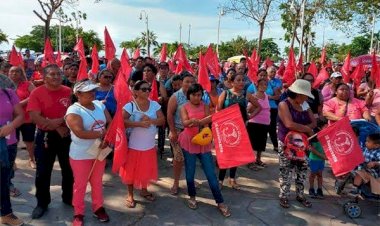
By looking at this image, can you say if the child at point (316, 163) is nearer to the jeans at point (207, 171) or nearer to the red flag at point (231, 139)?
the red flag at point (231, 139)

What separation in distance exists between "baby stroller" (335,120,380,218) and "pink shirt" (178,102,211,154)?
196 cm

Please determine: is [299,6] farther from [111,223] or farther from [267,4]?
[111,223]

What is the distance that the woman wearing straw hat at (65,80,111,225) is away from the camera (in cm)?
393

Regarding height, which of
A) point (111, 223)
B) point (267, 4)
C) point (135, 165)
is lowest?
point (111, 223)

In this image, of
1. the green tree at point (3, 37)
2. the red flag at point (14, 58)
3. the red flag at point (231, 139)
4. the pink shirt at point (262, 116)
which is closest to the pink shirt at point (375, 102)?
the pink shirt at point (262, 116)

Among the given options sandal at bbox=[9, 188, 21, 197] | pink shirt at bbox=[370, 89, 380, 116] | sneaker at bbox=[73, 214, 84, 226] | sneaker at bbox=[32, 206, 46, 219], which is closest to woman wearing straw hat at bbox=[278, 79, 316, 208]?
pink shirt at bbox=[370, 89, 380, 116]

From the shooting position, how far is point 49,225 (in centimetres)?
416

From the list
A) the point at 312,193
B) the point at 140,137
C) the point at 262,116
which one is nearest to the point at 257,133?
the point at 262,116

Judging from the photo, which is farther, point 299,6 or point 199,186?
point 299,6

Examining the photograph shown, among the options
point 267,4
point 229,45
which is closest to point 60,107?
point 267,4

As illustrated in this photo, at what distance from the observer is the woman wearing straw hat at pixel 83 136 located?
3934 millimetres

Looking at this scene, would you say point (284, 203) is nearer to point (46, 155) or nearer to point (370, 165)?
point (370, 165)

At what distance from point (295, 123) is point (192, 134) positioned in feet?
4.21

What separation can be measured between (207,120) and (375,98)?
3.83 metres
